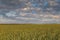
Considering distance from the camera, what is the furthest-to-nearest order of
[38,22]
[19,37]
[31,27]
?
1. [38,22]
2. [31,27]
3. [19,37]

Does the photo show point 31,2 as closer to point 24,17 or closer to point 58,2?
point 24,17

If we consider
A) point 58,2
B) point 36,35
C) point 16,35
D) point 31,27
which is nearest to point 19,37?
point 16,35

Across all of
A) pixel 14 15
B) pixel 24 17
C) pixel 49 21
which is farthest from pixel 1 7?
pixel 49 21

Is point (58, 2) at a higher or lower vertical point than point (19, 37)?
higher

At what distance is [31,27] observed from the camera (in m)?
2.16

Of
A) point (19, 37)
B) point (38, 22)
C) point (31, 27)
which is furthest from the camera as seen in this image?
A: point (38, 22)

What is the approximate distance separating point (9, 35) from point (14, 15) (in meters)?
0.59

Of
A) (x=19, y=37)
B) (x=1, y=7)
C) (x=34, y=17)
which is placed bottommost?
(x=19, y=37)

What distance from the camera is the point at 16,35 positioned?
177 cm

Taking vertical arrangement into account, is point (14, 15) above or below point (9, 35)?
above

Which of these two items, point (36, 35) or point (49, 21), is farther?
point (49, 21)

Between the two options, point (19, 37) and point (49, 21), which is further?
point (49, 21)

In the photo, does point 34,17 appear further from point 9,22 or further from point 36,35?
point 36,35

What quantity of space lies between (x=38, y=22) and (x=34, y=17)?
0.10 meters
